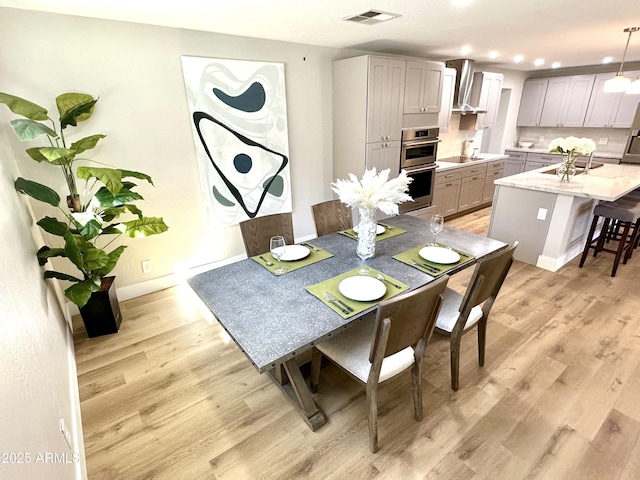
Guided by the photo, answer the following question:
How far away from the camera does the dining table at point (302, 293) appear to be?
1362 millimetres

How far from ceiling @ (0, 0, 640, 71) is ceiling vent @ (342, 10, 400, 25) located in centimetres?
8

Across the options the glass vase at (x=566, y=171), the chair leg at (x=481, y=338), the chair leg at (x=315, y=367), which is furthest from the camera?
the glass vase at (x=566, y=171)

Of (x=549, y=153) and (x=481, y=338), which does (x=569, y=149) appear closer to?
(x=549, y=153)

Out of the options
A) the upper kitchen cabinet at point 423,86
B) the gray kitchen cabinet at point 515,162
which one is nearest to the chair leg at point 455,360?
the upper kitchen cabinet at point 423,86

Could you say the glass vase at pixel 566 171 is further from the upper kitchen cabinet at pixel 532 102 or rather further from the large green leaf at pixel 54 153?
the large green leaf at pixel 54 153

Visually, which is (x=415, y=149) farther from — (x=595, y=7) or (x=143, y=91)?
(x=143, y=91)

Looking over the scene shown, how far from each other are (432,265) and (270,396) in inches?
50.4

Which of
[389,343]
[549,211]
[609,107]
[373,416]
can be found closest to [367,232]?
[389,343]

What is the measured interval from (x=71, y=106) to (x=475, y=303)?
9.61ft

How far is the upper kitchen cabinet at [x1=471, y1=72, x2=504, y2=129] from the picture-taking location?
5043 mm

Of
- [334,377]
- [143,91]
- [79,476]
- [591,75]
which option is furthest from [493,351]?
[591,75]

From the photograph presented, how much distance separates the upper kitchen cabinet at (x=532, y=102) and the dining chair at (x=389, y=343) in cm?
640

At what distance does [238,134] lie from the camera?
3270mm

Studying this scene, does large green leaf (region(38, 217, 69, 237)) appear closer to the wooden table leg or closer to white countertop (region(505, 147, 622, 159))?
the wooden table leg
